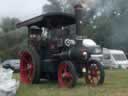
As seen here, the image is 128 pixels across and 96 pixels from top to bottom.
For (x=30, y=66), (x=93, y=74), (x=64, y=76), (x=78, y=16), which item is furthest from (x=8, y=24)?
(x=64, y=76)

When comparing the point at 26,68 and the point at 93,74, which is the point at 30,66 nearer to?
the point at 26,68

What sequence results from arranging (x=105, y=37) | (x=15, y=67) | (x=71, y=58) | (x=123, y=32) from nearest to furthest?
(x=71, y=58), (x=15, y=67), (x=123, y=32), (x=105, y=37)

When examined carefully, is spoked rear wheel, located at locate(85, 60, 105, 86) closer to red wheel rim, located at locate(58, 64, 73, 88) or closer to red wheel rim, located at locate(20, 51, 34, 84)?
red wheel rim, located at locate(58, 64, 73, 88)

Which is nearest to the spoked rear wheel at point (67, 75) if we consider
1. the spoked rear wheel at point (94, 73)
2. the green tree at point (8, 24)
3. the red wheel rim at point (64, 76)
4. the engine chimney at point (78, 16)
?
the red wheel rim at point (64, 76)

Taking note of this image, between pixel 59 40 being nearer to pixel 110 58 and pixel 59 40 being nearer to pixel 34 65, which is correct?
pixel 34 65

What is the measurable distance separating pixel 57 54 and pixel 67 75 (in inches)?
35.7

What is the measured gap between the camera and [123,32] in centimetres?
3659

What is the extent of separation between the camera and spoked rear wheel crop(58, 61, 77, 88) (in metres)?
11.1

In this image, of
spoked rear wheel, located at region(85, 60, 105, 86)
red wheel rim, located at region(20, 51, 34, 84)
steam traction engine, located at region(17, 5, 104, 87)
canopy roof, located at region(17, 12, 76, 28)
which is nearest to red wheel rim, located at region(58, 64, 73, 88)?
steam traction engine, located at region(17, 5, 104, 87)

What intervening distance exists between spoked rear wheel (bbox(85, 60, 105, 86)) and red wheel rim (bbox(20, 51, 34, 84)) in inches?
69.6

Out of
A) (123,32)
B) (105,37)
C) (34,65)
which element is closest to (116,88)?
(34,65)

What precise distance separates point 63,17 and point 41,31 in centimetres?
94

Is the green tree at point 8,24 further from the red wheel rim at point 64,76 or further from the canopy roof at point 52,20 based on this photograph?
the red wheel rim at point 64,76

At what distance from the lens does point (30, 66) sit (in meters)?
12.9
